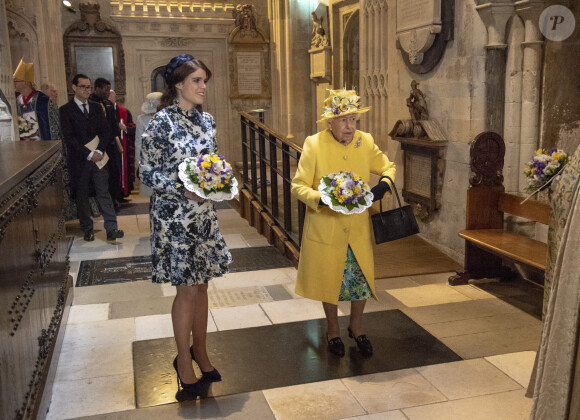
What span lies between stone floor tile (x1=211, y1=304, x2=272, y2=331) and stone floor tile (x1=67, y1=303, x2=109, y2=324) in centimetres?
74

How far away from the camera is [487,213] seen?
4.71 meters

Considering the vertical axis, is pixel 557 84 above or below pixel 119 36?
below

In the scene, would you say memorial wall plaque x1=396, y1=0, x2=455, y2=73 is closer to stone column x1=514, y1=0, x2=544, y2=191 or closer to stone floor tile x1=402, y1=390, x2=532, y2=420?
stone column x1=514, y1=0, x2=544, y2=191

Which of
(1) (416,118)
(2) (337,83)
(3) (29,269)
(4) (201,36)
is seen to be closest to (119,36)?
(4) (201,36)

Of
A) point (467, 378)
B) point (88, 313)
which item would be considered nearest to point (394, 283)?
point (467, 378)

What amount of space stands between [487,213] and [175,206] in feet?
9.15

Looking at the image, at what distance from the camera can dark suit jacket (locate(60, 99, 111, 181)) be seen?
5.91 meters

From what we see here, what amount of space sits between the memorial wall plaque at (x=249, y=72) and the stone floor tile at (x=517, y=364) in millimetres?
8900

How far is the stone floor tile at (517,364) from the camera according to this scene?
10.2 ft

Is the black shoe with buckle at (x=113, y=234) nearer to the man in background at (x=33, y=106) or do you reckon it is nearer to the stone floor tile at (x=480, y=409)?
the man in background at (x=33, y=106)

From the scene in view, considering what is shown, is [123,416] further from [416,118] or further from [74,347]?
[416,118]

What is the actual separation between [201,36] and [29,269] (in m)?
9.26

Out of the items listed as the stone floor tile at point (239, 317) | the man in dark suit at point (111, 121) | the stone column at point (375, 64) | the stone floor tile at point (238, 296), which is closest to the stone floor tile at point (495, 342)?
the stone floor tile at point (239, 317)

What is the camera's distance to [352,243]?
330 cm
